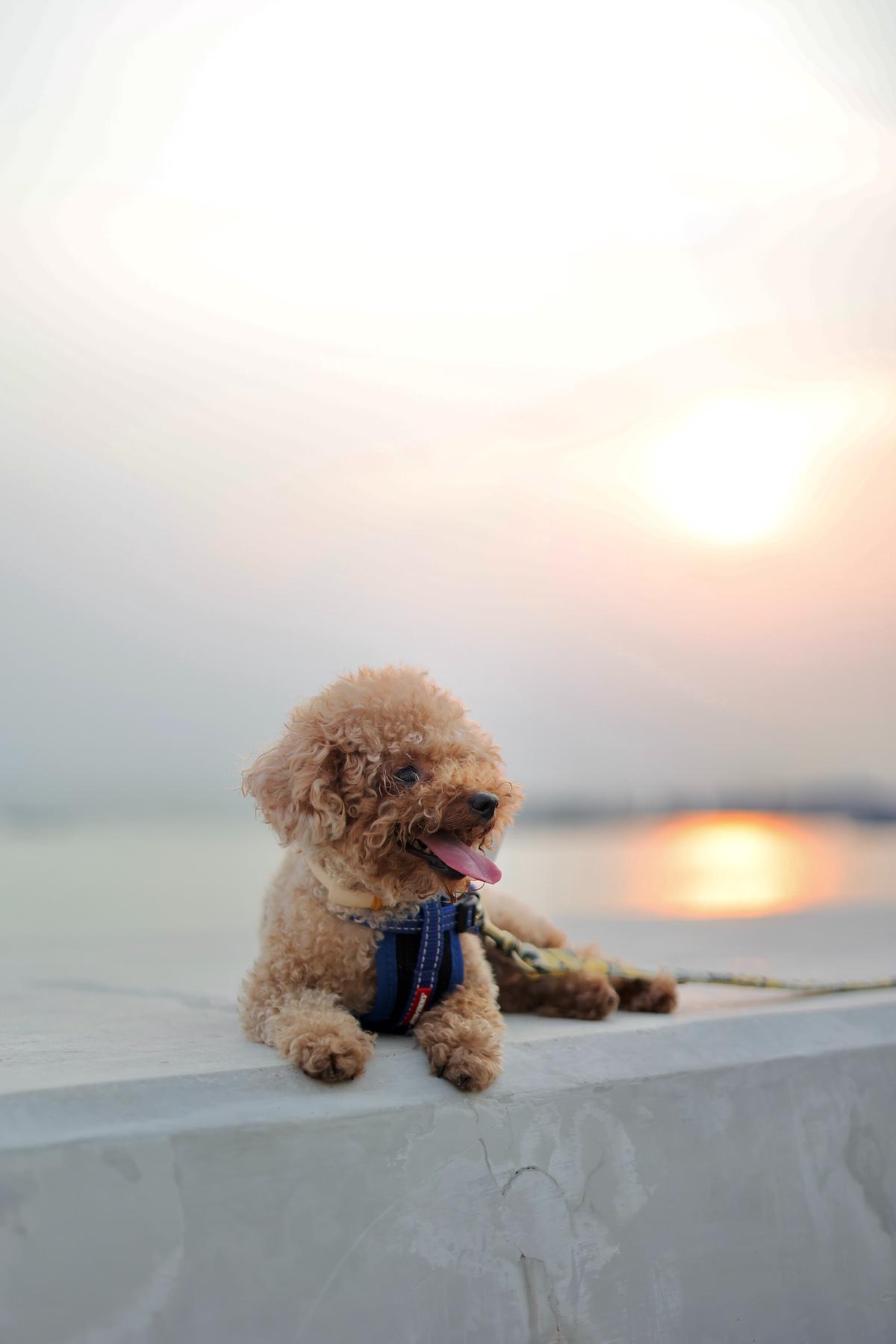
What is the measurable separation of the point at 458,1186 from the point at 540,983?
959 millimetres

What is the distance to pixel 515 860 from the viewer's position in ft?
30.1

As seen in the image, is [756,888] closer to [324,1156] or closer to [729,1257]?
[729,1257]

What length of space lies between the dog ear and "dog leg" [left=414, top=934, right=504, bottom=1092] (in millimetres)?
480

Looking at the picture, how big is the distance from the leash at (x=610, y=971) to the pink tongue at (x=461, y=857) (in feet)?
1.42

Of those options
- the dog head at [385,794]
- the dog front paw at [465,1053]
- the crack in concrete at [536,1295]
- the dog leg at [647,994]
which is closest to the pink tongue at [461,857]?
the dog head at [385,794]

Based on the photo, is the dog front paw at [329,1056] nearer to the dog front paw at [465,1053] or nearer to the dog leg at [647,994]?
the dog front paw at [465,1053]

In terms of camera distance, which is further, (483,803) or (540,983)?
Answer: (540,983)

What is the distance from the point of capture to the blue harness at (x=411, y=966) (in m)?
2.32

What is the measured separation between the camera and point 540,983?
112 inches

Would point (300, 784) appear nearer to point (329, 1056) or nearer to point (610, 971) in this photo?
point (329, 1056)

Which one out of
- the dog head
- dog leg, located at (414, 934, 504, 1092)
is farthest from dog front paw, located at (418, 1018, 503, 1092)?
the dog head

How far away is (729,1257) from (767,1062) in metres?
0.43

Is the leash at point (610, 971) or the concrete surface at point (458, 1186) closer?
the concrete surface at point (458, 1186)

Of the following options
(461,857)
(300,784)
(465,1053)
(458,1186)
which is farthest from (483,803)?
(458,1186)
